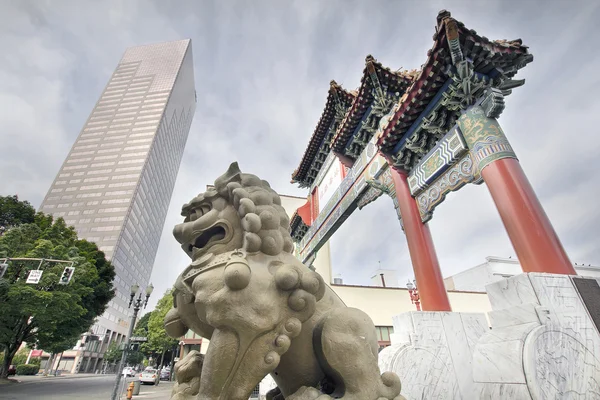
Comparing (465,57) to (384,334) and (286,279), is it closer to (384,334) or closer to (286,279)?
(286,279)

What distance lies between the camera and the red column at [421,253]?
4.39 meters

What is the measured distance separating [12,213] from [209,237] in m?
18.9

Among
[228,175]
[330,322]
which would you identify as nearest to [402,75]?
[228,175]

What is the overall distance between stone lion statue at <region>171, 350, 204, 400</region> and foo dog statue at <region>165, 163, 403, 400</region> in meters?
0.17

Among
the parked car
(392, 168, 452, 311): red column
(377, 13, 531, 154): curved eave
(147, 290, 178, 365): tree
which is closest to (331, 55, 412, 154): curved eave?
(377, 13, 531, 154): curved eave

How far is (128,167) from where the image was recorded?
46.7 m

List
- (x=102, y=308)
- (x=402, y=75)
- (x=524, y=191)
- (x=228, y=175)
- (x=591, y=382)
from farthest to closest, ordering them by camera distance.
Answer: (x=102, y=308)
(x=402, y=75)
(x=524, y=191)
(x=591, y=382)
(x=228, y=175)

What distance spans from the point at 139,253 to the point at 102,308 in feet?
121

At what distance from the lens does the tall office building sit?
135 ft

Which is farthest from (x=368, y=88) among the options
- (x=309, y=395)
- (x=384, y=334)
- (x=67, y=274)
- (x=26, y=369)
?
(x=26, y=369)

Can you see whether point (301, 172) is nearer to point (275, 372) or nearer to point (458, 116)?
point (458, 116)

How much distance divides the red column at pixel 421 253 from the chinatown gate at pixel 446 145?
0.05 feet

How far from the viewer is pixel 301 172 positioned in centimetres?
1162

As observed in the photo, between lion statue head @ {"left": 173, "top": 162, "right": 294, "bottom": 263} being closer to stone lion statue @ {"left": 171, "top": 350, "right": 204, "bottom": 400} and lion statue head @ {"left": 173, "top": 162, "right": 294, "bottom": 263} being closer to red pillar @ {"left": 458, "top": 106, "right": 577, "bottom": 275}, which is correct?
stone lion statue @ {"left": 171, "top": 350, "right": 204, "bottom": 400}
